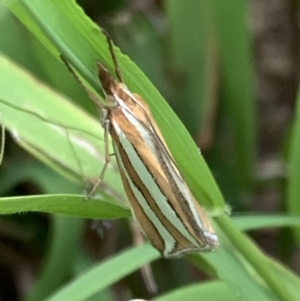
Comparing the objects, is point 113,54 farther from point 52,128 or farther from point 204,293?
point 204,293

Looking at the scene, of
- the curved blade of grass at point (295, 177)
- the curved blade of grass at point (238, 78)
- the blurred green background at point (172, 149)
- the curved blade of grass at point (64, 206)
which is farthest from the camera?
the curved blade of grass at point (238, 78)

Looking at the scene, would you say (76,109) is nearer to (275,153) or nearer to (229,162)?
(229,162)

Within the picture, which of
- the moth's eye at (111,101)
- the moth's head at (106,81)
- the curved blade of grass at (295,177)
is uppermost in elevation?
the moth's head at (106,81)

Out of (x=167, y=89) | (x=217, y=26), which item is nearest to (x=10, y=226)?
(x=167, y=89)

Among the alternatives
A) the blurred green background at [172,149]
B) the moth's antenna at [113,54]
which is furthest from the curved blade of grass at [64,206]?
the moth's antenna at [113,54]

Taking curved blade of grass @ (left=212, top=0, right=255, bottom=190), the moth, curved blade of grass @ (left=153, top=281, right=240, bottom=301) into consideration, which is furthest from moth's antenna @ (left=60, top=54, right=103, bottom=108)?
curved blade of grass @ (left=212, top=0, right=255, bottom=190)

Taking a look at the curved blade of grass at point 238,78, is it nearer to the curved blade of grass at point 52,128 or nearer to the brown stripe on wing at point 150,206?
the curved blade of grass at point 52,128

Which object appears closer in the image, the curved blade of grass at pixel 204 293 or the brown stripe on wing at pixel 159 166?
the brown stripe on wing at pixel 159 166

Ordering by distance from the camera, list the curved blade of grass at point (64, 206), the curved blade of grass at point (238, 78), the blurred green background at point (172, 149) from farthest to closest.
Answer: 1. the curved blade of grass at point (238, 78)
2. the blurred green background at point (172, 149)
3. the curved blade of grass at point (64, 206)
